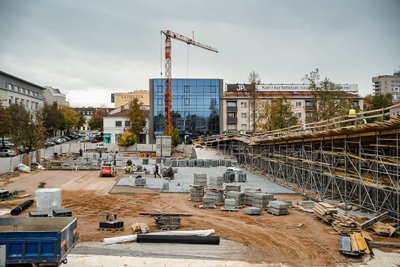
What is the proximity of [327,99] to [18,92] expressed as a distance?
59.9 meters

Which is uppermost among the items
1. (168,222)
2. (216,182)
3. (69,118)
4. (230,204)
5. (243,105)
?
(243,105)

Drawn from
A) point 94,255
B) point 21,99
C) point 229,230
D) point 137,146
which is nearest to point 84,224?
point 94,255

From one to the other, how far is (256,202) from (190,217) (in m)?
5.15

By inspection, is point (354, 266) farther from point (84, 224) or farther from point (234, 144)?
point (234, 144)

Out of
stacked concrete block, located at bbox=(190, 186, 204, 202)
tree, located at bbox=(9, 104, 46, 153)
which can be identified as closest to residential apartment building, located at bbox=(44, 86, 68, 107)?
tree, located at bbox=(9, 104, 46, 153)

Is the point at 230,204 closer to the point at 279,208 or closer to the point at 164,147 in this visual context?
the point at 279,208

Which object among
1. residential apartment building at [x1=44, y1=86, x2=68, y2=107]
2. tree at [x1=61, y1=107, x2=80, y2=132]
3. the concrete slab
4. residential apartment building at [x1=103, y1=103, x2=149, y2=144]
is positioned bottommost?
the concrete slab

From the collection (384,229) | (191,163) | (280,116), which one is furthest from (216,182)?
(280,116)

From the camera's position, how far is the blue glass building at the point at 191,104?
3236 inches

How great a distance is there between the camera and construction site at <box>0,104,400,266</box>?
16.2m

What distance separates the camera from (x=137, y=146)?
7594cm

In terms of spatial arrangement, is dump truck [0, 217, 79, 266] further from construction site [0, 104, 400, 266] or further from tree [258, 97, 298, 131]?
tree [258, 97, 298, 131]

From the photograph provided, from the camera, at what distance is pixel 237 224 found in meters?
21.5

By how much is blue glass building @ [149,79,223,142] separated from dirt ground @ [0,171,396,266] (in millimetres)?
50469
